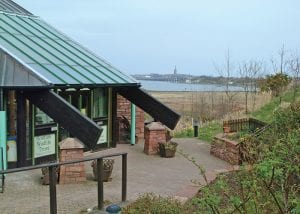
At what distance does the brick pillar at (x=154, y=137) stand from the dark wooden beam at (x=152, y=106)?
0.66 m

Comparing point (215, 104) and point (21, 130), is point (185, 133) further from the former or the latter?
point (21, 130)

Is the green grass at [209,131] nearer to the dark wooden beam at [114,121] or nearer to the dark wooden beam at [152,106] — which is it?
the dark wooden beam at [152,106]

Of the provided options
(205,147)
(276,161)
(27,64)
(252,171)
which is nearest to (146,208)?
(252,171)

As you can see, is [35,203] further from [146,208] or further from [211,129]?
[211,129]

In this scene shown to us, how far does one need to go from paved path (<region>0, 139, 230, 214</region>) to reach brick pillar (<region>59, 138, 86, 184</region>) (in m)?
0.25

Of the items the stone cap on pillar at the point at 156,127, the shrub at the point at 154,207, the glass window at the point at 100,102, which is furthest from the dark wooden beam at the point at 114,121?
the shrub at the point at 154,207

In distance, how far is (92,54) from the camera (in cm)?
1625

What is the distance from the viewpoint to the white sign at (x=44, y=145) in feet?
42.4

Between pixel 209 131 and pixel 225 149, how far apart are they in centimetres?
632

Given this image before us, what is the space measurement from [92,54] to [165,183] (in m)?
7.10

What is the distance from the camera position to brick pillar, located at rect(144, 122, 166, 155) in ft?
47.9

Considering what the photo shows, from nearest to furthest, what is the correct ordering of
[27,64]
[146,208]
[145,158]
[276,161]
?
[276,161] → [146,208] → [27,64] → [145,158]

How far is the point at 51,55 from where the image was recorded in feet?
44.7

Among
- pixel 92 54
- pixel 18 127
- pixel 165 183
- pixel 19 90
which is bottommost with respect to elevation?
pixel 165 183
